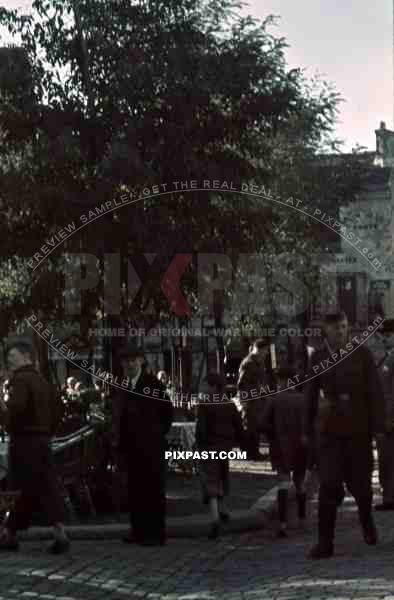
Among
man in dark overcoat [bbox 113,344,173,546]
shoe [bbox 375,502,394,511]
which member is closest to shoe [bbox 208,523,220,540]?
man in dark overcoat [bbox 113,344,173,546]

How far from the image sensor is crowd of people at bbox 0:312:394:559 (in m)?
11.1

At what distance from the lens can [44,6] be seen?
1593cm

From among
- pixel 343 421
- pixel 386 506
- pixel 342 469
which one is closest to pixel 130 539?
pixel 342 469

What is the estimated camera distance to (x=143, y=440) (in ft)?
42.4

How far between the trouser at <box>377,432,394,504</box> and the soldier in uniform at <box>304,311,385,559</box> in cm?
403

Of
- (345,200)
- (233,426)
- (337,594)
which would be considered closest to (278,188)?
(345,200)

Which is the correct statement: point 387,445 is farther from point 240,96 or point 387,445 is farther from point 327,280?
point 327,280

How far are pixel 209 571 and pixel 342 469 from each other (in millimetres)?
1325

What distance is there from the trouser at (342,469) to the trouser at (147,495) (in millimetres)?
2168

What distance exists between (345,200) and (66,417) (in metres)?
18.6

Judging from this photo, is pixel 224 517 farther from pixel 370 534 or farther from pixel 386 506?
pixel 370 534

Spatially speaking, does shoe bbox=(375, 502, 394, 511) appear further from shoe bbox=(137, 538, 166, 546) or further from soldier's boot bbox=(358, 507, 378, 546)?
soldier's boot bbox=(358, 507, 378, 546)

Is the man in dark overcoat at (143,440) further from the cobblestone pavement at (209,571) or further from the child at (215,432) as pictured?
the child at (215,432)

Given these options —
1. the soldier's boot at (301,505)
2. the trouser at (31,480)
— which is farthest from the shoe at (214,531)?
the trouser at (31,480)
